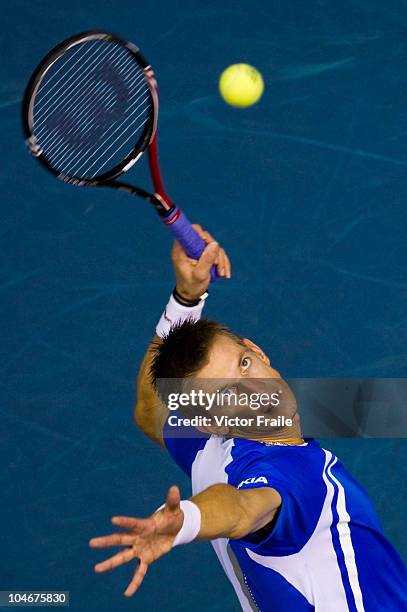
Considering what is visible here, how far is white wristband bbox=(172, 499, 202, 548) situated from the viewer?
220cm

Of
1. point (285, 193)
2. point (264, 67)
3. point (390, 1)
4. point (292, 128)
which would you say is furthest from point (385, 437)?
point (390, 1)

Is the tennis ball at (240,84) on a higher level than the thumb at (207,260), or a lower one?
higher

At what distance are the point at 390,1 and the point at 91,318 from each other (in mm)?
2181

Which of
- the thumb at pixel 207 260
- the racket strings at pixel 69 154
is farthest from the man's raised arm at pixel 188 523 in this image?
the racket strings at pixel 69 154

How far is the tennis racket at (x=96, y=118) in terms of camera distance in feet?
10.4

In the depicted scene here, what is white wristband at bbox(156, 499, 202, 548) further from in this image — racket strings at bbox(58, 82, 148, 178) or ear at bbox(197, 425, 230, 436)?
racket strings at bbox(58, 82, 148, 178)

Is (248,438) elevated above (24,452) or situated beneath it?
situated beneath

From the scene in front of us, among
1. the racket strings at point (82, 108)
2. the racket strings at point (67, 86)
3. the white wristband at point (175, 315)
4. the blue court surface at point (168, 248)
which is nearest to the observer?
the white wristband at point (175, 315)

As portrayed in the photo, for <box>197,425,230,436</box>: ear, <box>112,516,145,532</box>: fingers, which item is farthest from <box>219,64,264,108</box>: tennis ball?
<box>112,516,145,532</box>: fingers

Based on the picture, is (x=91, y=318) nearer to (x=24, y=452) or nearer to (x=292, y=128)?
(x=24, y=452)

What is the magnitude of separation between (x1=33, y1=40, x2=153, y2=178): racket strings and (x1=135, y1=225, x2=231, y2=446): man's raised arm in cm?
55

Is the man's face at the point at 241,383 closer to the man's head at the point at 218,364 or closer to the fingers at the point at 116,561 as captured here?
the man's head at the point at 218,364

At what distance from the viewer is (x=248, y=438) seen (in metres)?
2.91

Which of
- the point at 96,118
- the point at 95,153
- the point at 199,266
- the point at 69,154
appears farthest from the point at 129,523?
the point at 95,153
